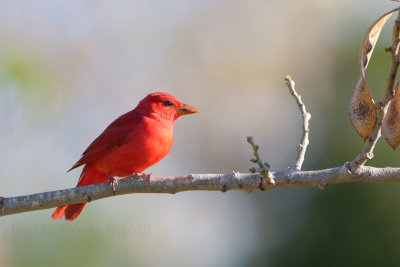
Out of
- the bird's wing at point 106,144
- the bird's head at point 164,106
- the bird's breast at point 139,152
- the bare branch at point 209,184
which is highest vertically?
the bird's head at point 164,106

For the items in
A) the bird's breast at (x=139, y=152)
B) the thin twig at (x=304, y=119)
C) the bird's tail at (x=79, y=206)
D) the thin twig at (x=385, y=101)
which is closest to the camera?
the thin twig at (x=385, y=101)

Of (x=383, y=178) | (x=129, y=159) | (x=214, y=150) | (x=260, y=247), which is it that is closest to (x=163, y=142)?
(x=129, y=159)

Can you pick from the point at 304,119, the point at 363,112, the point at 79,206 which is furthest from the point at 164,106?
the point at 363,112

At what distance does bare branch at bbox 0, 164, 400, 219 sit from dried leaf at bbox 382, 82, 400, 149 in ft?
0.95

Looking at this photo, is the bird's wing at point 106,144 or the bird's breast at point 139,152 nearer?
the bird's breast at point 139,152

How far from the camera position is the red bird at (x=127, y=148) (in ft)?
13.9

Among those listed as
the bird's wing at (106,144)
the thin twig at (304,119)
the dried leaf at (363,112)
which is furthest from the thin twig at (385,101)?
the bird's wing at (106,144)

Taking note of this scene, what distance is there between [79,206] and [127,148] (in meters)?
0.65

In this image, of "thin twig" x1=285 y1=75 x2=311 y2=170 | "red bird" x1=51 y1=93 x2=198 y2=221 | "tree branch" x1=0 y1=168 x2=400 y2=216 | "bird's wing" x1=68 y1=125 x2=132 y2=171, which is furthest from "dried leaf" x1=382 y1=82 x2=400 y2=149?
"bird's wing" x1=68 y1=125 x2=132 y2=171

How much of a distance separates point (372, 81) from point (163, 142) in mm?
3712

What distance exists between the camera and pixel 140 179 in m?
3.34

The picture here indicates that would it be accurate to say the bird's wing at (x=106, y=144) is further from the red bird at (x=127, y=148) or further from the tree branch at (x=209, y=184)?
the tree branch at (x=209, y=184)

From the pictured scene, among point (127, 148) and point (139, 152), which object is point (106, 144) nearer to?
point (127, 148)

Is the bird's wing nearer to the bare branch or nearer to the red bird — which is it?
the red bird
